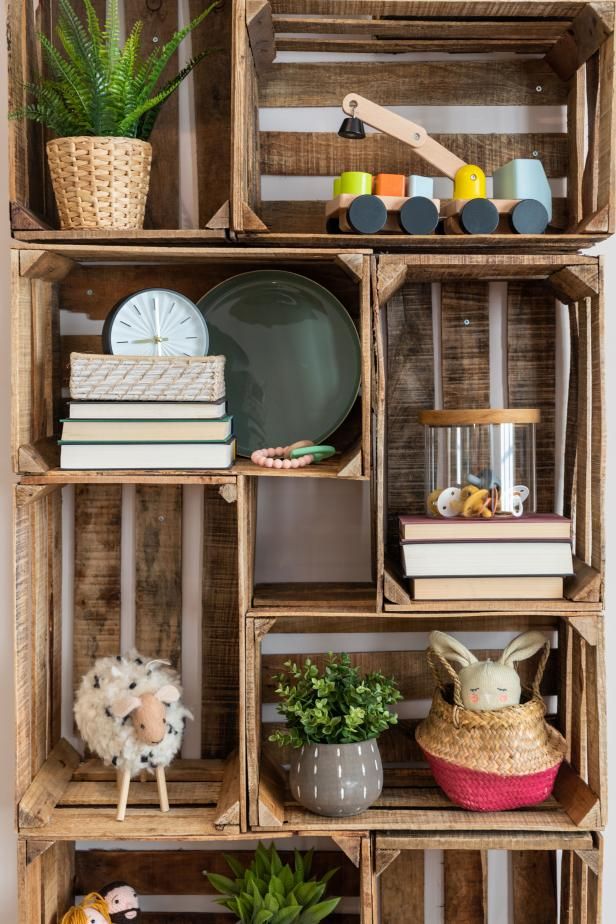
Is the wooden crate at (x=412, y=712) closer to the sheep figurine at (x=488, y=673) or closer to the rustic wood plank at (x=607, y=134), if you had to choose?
the sheep figurine at (x=488, y=673)

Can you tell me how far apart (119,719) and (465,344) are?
3.08 feet

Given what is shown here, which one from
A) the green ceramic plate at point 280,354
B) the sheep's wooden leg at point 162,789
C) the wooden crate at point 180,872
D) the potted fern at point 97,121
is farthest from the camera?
the wooden crate at point 180,872

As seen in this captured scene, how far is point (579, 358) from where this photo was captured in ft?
5.24

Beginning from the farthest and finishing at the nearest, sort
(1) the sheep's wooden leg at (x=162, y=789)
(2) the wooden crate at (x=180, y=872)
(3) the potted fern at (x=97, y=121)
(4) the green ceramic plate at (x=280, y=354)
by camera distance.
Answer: (2) the wooden crate at (x=180, y=872)
(4) the green ceramic plate at (x=280, y=354)
(1) the sheep's wooden leg at (x=162, y=789)
(3) the potted fern at (x=97, y=121)

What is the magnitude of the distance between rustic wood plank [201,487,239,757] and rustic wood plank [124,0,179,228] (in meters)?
0.55

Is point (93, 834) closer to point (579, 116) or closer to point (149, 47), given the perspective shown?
point (149, 47)

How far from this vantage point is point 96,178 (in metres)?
1.43

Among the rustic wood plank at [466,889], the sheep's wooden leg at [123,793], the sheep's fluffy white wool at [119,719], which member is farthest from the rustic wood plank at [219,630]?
the rustic wood plank at [466,889]

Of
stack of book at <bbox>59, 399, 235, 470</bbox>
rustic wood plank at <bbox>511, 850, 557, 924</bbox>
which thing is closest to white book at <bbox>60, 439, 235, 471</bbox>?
stack of book at <bbox>59, 399, 235, 470</bbox>

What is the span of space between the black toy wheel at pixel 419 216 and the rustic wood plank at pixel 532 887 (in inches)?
48.3

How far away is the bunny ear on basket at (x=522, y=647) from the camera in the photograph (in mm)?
1553

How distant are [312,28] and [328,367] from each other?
24.0 inches

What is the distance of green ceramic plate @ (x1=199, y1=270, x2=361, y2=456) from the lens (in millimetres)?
A: 1659

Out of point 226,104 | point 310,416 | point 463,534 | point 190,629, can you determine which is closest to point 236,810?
point 190,629
